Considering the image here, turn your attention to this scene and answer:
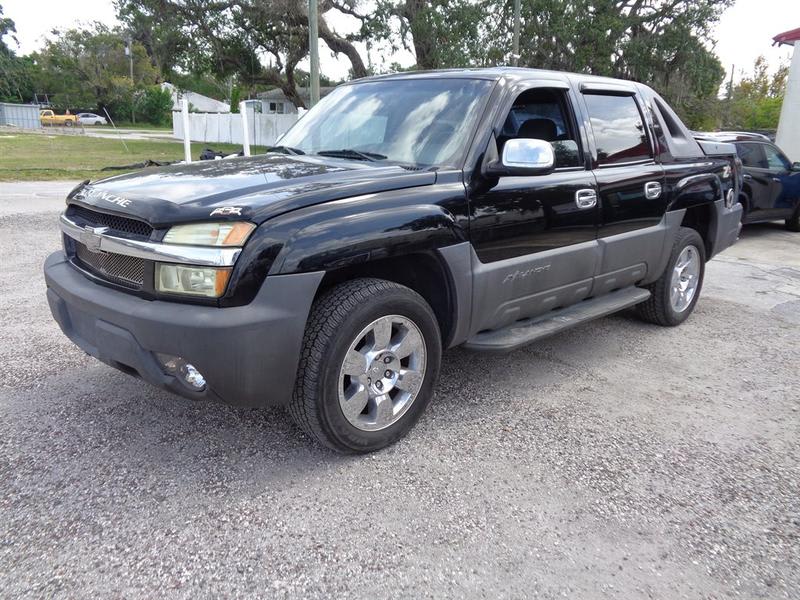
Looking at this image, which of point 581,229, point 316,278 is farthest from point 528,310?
point 316,278

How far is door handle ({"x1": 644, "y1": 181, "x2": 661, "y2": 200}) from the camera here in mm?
4461

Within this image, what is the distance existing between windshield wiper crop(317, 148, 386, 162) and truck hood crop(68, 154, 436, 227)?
0.12m

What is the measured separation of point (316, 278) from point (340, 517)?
0.98 meters

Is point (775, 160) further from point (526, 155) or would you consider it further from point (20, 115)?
point (20, 115)

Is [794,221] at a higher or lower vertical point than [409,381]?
lower

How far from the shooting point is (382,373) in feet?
9.96

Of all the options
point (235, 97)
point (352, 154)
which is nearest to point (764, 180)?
point (352, 154)

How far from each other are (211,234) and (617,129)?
3.03 metres

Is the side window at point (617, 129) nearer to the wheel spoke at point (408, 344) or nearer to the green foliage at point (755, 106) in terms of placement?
the wheel spoke at point (408, 344)

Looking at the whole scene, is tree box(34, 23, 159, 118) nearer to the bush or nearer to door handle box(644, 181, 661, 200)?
the bush

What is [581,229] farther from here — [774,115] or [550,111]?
[774,115]

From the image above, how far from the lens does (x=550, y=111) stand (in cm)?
393

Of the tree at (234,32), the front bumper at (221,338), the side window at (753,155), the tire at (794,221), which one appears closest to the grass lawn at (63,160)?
the tree at (234,32)

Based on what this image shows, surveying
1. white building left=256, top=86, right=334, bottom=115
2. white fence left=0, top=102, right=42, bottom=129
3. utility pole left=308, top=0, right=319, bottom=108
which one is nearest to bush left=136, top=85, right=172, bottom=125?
white fence left=0, top=102, right=42, bottom=129
